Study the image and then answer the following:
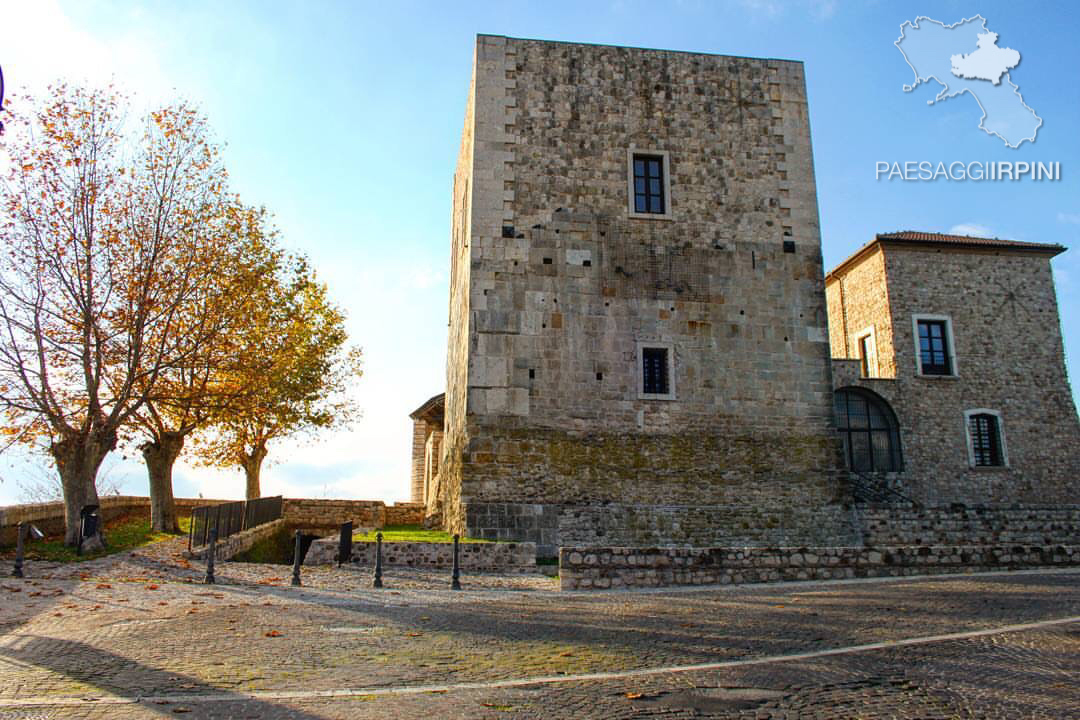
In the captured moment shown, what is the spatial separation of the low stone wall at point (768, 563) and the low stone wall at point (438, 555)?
255 centimetres

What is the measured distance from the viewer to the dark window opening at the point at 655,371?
18328mm

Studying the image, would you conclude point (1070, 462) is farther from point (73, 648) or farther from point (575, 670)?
point (73, 648)

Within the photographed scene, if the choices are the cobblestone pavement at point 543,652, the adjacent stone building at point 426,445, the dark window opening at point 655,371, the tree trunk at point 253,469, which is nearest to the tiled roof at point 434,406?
the adjacent stone building at point 426,445

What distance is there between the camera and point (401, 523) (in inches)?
1115

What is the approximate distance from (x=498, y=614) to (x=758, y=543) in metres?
9.70

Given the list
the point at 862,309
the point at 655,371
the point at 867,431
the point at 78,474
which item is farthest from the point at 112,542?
the point at 862,309

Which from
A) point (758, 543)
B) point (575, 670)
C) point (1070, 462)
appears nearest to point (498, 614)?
point (575, 670)

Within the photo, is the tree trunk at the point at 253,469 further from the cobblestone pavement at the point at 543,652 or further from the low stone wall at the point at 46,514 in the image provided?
the cobblestone pavement at the point at 543,652

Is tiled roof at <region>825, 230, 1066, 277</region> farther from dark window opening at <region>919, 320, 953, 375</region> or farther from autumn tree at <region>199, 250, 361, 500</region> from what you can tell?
autumn tree at <region>199, 250, 361, 500</region>

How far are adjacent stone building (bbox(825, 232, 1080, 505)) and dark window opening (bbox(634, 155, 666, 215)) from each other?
9.79 metres

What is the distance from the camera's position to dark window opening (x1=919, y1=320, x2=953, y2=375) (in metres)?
25.8

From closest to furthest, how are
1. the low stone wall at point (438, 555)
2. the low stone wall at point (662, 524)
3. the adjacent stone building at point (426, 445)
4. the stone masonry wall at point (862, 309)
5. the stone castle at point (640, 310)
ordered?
1. the low stone wall at point (438, 555)
2. the low stone wall at point (662, 524)
3. the stone castle at point (640, 310)
4. the stone masonry wall at point (862, 309)
5. the adjacent stone building at point (426, 445)

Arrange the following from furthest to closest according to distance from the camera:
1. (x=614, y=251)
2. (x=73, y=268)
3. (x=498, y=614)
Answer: (x=614, y=251), (x=73, y=268), (x=498, y=614)

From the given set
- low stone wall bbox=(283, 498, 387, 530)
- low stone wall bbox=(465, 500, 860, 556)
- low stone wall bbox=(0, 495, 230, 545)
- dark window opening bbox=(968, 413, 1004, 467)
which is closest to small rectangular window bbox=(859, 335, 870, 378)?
dark window opening bbox=(968, 413, 1004, 467)
